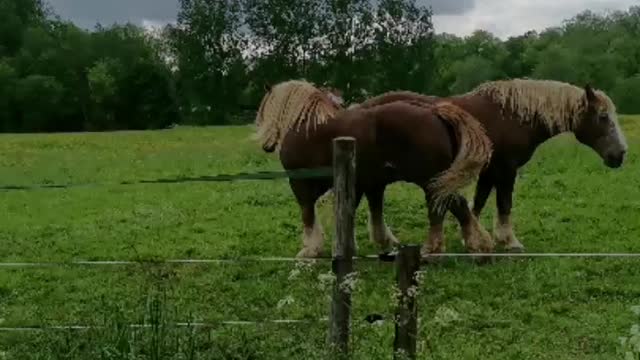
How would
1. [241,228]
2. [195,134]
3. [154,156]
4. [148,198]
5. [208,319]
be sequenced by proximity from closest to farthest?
[208,319], [241,228], [148,198], [154,156], [195,134]

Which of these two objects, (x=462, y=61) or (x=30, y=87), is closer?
(x=30, y=87)

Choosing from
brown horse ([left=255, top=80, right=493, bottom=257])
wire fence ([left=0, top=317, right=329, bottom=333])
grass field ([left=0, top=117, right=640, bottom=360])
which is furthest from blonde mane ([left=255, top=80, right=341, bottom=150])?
wire fence ([left=0, top=317, right=329, bottom=333])

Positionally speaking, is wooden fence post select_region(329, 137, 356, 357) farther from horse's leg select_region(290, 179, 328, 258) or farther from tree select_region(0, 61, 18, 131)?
tree select_region(0, 61, 18, 131)

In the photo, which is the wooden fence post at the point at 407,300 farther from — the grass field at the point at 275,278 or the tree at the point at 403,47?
the tree at the point at 403,47

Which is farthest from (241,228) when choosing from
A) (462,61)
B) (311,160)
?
(462,61)

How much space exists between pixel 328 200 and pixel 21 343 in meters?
4.17

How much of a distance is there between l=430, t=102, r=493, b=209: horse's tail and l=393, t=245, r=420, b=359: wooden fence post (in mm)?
3496

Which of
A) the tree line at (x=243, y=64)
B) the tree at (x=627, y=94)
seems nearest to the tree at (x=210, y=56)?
the tree line at (x=243, y=64)

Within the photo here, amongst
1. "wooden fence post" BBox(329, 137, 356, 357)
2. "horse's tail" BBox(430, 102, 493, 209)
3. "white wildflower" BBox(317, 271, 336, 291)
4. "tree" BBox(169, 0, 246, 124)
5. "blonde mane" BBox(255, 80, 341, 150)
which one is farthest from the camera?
"tree" BBox(169, 0, 246, 124)

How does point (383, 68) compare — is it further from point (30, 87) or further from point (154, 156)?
point (154, 156)

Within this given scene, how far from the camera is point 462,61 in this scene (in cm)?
7625

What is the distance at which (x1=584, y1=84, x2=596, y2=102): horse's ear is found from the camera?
898 centimetres

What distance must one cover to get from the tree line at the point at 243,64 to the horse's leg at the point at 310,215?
44.8 meters

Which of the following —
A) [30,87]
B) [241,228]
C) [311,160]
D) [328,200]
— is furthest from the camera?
[30,87]
